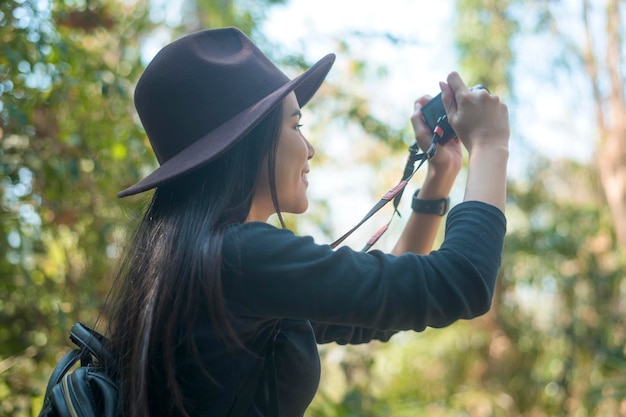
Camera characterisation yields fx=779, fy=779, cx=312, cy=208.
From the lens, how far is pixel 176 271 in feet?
3.70

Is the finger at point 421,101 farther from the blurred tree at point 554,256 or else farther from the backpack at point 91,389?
the blurred tree at point 554,256

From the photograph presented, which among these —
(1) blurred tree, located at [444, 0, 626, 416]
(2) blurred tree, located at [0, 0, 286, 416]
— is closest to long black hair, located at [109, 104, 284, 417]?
(2) blurred tree, located at [0, 0, 286, 416]

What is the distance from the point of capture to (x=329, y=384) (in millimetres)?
6020

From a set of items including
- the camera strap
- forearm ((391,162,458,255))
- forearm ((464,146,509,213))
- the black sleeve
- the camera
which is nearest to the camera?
the black sleeve

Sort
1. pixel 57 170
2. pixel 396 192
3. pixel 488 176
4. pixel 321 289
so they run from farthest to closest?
pixel 57 170
pixel 396 192
pixel 488 176
pixel 321 289

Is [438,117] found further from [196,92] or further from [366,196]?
[366,196]

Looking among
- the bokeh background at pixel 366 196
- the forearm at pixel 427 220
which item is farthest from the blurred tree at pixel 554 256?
the forearm at pixel 427 220

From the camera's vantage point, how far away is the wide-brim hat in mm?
1237

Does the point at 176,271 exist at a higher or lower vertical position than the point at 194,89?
lower

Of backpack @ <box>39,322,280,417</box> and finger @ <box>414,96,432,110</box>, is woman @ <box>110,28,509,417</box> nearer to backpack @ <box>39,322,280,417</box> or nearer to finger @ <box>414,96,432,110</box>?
backpack @ <box>39,322,280,417</box>

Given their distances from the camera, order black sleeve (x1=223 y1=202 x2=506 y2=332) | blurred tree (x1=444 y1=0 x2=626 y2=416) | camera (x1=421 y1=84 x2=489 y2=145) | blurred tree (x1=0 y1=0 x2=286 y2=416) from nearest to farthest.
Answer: black sleeve (x1=223 y1=202 x2=506 y2=332) → camera (x1=421 y1=84 x2=489 y2=145) → blurred tree (x1=0 y1=0 x2=286 y2=416) → blurred tree (x1=444 y1=0 x2=626 y2=416)

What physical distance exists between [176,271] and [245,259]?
4.2 inches

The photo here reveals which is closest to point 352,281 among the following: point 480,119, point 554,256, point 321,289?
point 321,289

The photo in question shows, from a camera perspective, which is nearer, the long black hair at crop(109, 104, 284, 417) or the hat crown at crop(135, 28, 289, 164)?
the long black hair at crop(109, 104, 284, 417)
